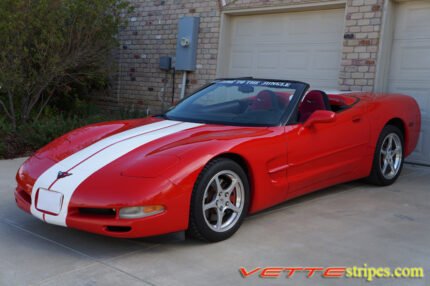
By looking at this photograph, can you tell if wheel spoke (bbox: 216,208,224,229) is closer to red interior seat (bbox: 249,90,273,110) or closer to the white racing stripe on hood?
the white racing stripe on hood

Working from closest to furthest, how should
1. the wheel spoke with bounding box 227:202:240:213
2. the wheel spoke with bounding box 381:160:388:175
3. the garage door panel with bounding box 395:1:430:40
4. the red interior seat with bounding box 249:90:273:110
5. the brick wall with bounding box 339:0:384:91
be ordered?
the wheel spoke with bounding box 227:202:240:213
the red interior seat with bounding box 249:90:273:110
the wheel spoke with bounding box 381:160:388:175
the garage door panel with bounding box 395:1:430:40
the brick wall with bounding box 339:0:384:91

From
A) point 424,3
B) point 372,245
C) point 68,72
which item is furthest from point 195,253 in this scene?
point 68,72

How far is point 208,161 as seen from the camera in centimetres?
365

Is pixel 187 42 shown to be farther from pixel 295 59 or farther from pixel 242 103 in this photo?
pixel 242 103

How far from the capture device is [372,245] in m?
3.80

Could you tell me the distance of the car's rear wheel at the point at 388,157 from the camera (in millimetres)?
5522

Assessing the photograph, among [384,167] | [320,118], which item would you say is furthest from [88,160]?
[384,167]

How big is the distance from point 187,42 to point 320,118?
6.15 m

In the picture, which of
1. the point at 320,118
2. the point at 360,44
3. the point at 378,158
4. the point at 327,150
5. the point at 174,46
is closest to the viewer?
the point at 320,118

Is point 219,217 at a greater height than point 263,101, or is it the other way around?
point 263,101

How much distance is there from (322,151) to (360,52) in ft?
11.8

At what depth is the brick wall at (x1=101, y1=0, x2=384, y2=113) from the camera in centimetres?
761

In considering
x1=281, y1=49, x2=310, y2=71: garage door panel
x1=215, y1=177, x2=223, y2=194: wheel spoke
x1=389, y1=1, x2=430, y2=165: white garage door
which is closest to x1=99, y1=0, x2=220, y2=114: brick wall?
x1=281, y1=49, x2=310, y2=71: garage door panel

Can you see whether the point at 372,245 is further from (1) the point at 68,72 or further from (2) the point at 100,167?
(1) the point at 68,72
